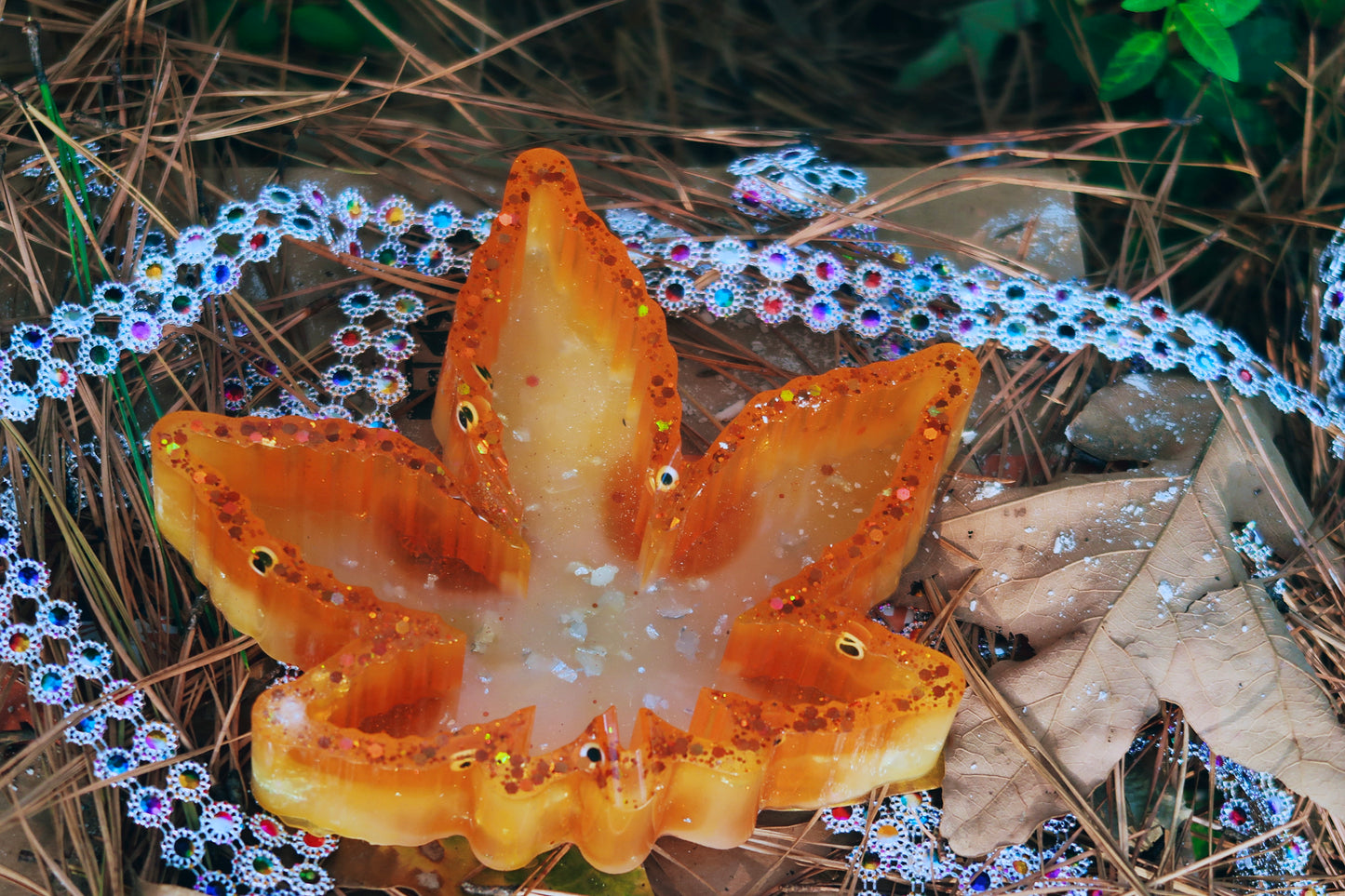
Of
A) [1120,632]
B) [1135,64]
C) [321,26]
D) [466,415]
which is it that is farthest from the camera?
[321,26]

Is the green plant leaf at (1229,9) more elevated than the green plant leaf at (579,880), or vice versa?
the green plant leaf at (1229,9)

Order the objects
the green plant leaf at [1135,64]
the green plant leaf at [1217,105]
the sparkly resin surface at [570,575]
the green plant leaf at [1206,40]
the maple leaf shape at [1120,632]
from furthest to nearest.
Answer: the green plant leaf at [1217,105] < the green plant leaf at [1135,64] < the green plant leaf at [1206,40] < the maple leaf shape at [1120,632] < the sparkly resin surface at [570,575]

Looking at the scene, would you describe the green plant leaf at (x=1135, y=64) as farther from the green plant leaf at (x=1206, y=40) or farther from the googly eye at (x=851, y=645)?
the googly eye at (x=851, y=645)

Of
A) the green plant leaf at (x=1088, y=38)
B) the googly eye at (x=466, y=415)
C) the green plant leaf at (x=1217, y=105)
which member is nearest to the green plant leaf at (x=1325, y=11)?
the green plant leaf at (x=1088, y=38)

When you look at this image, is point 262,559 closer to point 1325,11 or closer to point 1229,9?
point 1229,9

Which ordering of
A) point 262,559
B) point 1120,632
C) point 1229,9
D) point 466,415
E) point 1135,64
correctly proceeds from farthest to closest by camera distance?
point 1135,64, point 1229,9, point 1120,632, point 466,415, point 262,559

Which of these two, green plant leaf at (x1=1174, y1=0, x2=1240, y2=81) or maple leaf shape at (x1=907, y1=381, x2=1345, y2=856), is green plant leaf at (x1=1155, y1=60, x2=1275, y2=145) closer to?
green plant leaf at (x1=1174, y1=0, x2=1240, y2=81)

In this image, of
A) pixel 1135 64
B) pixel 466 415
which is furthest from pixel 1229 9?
pixel 466 415

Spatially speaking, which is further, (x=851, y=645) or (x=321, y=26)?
(x=321, y=26)
